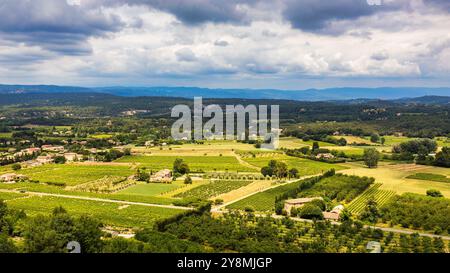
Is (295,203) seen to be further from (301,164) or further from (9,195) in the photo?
(9,195)

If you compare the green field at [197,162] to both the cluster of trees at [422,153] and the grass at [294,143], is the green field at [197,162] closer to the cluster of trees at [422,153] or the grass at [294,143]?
the grass at [294,143]

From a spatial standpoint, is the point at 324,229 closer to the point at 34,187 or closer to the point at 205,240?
the point at 205,240

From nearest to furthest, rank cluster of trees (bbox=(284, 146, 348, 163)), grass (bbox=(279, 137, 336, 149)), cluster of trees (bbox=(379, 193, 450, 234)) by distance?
1. cluster of trees (bbox=(379, 193, 450, 234))
2. cluster of trees (bbox=(284, 146, 348, 163))
3. grass (bbox=(279, 137, 336, 149))

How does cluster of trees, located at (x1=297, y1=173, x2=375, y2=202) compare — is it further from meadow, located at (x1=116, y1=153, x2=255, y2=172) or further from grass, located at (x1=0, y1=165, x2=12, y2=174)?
grass, located at (x1=0, y1=165, x2=12, y2=174)

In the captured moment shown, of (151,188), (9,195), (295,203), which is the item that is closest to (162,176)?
(151,188)

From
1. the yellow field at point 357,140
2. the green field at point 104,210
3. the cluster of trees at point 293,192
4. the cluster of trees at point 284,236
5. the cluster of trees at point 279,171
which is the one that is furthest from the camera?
the yellow field at point 357,140

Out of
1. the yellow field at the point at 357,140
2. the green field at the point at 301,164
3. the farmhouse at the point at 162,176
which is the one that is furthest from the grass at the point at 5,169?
the yellow field at the point at 357,140

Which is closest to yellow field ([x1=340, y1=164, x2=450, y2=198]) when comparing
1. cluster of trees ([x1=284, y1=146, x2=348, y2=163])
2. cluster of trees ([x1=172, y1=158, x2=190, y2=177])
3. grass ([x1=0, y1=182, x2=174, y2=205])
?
cluster of trees ([x1=284, y1=146, x2=348, y2=163])
